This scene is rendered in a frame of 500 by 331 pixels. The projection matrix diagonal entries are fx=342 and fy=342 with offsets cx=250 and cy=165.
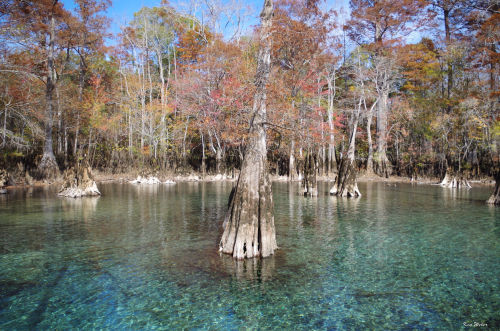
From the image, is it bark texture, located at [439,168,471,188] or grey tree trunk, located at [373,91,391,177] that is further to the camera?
grey tree trunk, located at [373,91,391,177]

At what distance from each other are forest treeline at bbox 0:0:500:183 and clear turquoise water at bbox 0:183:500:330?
14.9 meters

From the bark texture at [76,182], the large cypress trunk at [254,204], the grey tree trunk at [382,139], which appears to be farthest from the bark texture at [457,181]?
the bark texture at [76,182]

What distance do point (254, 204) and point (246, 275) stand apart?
160 cm

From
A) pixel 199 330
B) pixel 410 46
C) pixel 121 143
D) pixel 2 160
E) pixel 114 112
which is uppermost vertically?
pixel 410 46

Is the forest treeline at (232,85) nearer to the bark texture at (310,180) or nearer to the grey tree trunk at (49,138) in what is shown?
the grey tree trunk at (49,138)

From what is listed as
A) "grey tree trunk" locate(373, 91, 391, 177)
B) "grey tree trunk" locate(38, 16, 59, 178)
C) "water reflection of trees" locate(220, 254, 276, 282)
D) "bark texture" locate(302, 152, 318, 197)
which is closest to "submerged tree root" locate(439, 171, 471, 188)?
"grey tree trunk" locate(373, 91, 391, 177)

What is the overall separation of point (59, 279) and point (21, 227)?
19.0 feet

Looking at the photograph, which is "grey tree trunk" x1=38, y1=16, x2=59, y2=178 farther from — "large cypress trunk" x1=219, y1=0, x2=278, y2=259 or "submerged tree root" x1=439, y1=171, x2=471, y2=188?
"submerged tree root" x1=439, y1=171, x2=471, y2=188

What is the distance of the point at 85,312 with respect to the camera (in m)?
5.35

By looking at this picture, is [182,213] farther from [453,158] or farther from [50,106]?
[453,158]

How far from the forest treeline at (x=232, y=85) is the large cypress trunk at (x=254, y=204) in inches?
669

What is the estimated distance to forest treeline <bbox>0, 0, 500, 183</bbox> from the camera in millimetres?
27188

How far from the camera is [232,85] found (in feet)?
80.9

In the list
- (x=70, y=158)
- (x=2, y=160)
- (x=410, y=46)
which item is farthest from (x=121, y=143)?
(x=410, y=46)
